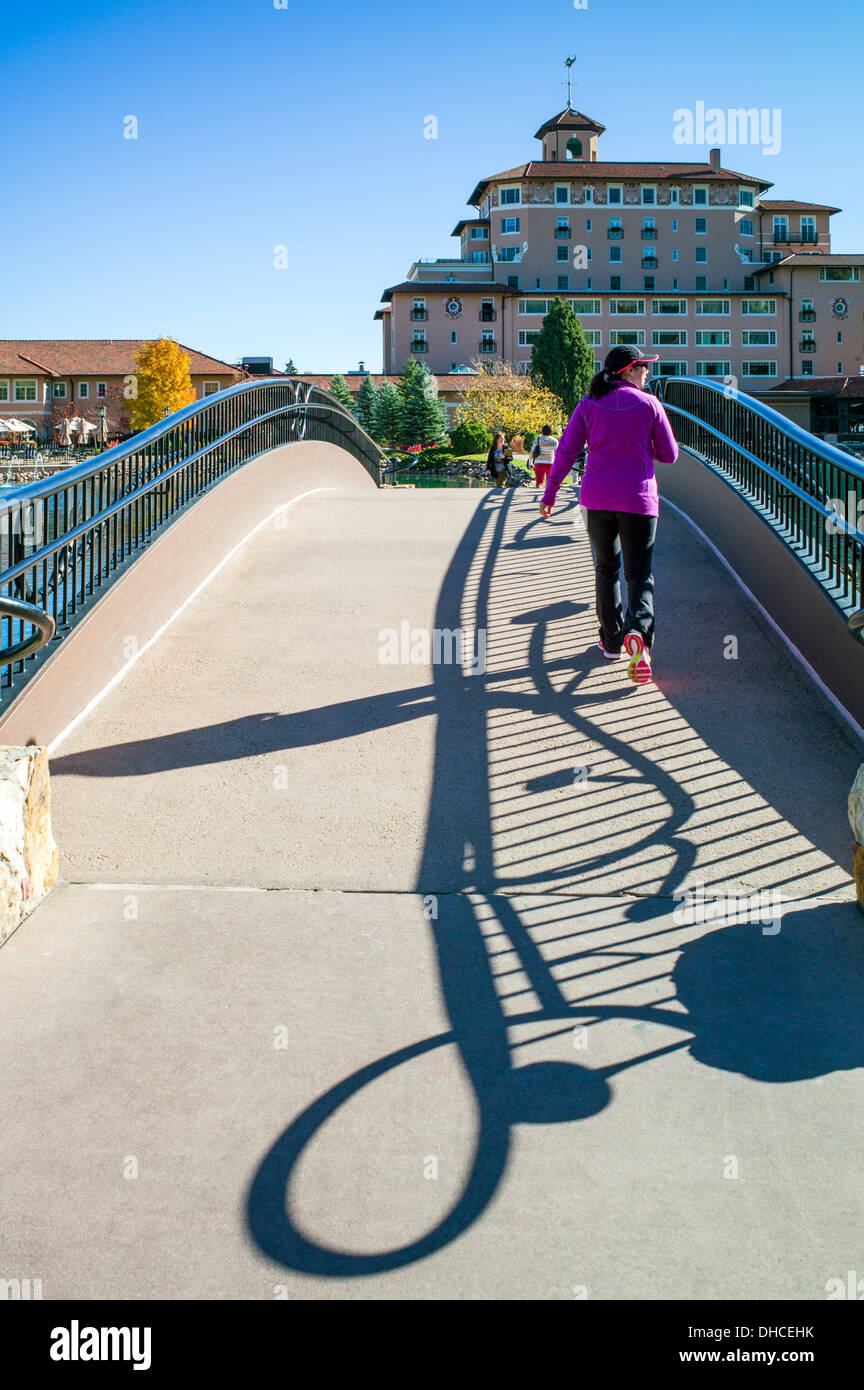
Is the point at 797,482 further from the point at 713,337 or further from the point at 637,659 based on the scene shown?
the point at 713,337

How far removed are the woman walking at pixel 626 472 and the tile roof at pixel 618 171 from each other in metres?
92.9

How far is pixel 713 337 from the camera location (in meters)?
88.9

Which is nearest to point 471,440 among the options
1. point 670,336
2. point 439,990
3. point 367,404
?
point 367,404

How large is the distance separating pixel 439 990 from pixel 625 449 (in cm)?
414

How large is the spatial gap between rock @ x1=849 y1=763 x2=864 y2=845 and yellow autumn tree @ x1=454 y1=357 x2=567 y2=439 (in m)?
62.1

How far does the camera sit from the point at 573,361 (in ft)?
244

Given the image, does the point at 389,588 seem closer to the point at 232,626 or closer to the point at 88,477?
the point at 232,626

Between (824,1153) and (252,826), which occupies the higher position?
(252,826)

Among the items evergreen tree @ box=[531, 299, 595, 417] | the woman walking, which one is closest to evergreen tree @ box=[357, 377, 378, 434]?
evergreen tree @ box=[531, 299, 595, 417]

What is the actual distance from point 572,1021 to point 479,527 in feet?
28.5

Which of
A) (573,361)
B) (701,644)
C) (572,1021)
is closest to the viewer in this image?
(572,1021)

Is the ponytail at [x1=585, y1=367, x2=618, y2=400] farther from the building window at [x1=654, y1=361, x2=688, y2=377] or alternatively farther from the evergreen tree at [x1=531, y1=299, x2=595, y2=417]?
the building window at [x1=654, y1=361, x2=688, y2=377]

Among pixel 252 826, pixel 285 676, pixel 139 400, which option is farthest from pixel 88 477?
pixel 139 400
